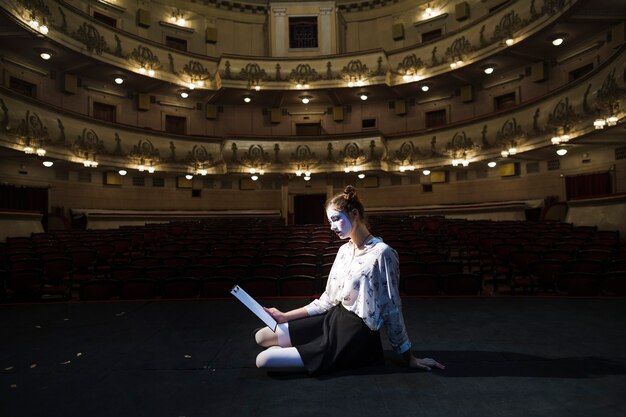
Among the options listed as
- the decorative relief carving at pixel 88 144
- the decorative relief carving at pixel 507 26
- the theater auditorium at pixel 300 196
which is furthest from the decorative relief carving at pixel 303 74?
the decorative relief carving at pixel 88 144

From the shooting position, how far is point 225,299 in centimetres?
524

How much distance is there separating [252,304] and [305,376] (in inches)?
24.7

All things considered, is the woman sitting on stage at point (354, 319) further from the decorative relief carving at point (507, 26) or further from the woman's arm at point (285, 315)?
the decorative relief carving at point (507, 26)

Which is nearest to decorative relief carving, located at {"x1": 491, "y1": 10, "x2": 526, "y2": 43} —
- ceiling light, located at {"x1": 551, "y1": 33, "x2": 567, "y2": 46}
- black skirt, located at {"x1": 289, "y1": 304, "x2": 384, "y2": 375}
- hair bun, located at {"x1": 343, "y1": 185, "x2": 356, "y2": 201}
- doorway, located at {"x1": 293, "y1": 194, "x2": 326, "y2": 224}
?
ceiling light, located at {"x1": 551, "y1": 33, "x2": 567, "y2": 46}

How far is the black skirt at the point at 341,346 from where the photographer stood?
2418mm

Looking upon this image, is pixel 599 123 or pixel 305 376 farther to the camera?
pixel 599 123

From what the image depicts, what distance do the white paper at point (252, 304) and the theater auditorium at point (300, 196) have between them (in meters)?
0.38

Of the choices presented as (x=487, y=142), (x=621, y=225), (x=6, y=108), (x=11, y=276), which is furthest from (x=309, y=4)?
(x=11, y=276)

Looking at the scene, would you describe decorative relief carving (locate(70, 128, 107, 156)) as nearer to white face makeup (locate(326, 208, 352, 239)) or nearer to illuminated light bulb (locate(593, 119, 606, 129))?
white face makeup (locate(326, 208, 352, 239))

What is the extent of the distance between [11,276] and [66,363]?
3.98 metres

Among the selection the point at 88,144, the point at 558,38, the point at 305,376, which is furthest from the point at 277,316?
the point at 558,38

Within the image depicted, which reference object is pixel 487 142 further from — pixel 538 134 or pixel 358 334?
pixel 358 334

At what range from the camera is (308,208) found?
76.8 ft

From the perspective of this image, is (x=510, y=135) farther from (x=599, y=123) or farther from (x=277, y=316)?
(x=277, y=316)
